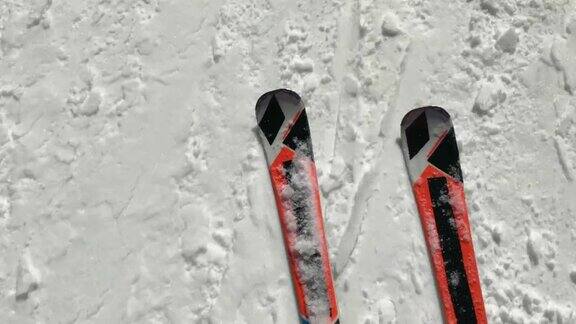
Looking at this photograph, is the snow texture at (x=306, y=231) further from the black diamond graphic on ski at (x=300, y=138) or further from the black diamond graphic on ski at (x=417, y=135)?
the black diamond graphic on ski at (x=417, y=135)

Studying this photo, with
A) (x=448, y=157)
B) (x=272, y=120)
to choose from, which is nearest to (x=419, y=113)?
(x=448, y=157)

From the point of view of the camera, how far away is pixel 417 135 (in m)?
2.27

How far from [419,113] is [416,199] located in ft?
1.15

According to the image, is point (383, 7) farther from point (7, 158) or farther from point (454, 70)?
point (7, 158)

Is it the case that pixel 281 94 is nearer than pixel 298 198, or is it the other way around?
pixel 298 198

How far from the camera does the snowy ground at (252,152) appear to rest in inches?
84.4

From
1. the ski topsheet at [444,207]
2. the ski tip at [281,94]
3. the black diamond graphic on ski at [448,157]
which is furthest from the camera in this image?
the ski tip at [281,94]

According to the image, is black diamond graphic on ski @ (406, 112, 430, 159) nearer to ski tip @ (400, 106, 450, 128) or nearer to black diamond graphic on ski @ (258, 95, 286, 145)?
ski tip @ (400, 106, 450, 128)

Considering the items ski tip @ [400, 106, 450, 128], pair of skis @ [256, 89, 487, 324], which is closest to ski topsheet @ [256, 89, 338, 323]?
pair of skis @ [256, 89, 487, 324]

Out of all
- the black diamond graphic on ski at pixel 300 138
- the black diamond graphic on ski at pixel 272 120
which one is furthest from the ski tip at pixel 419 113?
the black diamond graphic on ski at pixel 272 120

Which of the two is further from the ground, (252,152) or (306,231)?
(252,152)

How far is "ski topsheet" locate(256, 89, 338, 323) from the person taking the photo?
6.85ft

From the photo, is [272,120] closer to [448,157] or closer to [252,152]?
[252,152]

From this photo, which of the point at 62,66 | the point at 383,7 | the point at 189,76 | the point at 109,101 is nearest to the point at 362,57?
the point at 383,7
